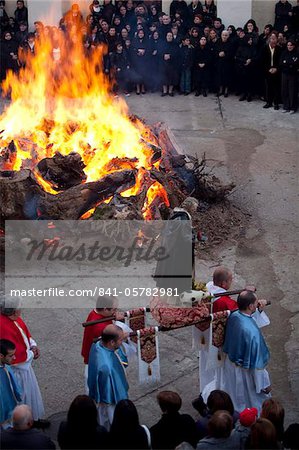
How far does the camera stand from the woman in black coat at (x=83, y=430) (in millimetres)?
6203

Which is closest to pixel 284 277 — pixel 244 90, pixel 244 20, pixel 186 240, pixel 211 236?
pixel 211 236

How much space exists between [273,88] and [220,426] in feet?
45.6

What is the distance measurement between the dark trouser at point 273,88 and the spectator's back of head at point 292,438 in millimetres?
13533

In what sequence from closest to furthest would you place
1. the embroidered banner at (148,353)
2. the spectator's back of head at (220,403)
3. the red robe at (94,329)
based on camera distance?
the spectator's back of head at (220,403) → the embroidered banner at (148,353) → the red robe at (94,329)

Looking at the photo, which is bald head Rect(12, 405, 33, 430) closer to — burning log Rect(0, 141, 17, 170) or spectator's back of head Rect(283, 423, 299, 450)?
spectator's back of head Rect(283, 423, 299, 450)

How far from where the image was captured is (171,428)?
6.53 m

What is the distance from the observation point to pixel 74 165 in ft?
39.9

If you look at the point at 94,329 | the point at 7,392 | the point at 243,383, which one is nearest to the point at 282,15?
the point at 243,383

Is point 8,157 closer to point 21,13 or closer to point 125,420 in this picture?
point 125,420

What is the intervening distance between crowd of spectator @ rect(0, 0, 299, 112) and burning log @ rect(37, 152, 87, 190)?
24.0 feet

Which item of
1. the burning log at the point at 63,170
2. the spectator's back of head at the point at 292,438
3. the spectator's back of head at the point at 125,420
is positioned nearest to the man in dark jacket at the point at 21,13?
the burning log at the point at 63,170

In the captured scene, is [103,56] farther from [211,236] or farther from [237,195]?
[211,236]

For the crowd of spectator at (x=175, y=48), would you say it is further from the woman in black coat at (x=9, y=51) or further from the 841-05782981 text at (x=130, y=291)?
the 841-05782981 text at (x=130, y=291)

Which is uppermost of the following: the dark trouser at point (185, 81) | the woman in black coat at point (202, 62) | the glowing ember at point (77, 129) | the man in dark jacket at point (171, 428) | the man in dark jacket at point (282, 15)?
Result: the man in dark jacket at point (282, 15)
